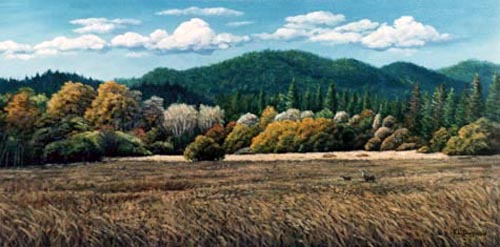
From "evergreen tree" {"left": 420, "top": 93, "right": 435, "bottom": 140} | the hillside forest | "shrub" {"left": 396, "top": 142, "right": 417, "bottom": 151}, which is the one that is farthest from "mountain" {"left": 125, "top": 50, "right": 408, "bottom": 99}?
"shrub" {"left": 396, "top": 142, "right": 417, "bottom": 151}

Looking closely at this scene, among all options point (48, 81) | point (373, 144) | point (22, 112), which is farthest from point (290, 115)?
point (22, 112)

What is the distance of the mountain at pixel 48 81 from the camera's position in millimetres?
9352

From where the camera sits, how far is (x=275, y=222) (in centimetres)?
909

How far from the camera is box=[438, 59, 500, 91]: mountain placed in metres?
9.91

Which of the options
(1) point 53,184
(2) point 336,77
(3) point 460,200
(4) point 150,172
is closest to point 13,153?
(1) point 53,184

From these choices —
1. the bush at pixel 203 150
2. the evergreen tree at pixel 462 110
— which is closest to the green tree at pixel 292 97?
the bush at pixel 203 150

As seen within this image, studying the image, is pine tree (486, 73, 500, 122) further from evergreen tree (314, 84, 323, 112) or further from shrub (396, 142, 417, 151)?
evergreen tree (314, 84, 323, 112)

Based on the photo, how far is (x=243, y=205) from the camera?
30.2 feet

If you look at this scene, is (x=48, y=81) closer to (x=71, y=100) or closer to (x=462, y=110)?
(x=71, y=100)

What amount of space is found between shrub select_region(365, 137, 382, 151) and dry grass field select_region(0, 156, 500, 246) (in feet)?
0.52

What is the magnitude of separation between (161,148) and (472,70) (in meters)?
A: 3.80

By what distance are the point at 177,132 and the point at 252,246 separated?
153cm

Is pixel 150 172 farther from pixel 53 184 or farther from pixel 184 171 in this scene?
pixel 53 184

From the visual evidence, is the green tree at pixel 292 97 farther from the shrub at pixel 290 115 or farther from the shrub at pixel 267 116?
the shrub at pixel 267 116
